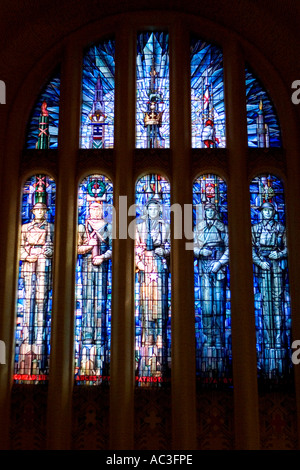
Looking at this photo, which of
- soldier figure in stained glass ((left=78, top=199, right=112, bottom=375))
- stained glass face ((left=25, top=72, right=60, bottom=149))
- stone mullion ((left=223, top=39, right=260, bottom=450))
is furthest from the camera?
stained glass face ((left=25, top=72, right=60, bottom=149))

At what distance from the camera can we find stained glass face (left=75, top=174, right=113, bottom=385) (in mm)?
13445

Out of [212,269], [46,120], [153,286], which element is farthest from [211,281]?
[46,120]

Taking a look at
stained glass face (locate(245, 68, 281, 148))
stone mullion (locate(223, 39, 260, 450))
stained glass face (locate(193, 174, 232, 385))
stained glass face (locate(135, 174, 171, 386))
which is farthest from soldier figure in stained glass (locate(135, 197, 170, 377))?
stained glass face (locate(245, 68, 281, 148))

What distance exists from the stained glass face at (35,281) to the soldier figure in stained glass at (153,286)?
1.59 m

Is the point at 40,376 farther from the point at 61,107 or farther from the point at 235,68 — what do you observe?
the point at 235,68

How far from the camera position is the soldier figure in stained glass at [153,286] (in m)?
13.4

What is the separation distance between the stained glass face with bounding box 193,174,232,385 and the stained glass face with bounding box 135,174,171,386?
0.52 metres

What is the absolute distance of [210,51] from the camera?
49.7 ft

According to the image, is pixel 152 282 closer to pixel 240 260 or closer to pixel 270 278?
pixel 240 260

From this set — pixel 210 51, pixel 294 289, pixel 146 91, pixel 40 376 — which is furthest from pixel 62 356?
pixel 210 51

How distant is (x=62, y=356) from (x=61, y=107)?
14.9 feet

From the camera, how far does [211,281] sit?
45.2ft

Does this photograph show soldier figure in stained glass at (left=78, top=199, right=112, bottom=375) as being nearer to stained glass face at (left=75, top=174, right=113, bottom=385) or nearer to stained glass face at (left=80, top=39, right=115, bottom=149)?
stained glass face at (left=75, top=174, right=113, bottom=385)

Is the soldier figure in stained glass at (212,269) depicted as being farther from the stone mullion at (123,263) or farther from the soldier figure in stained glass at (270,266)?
the stone mullion at (123,263)
